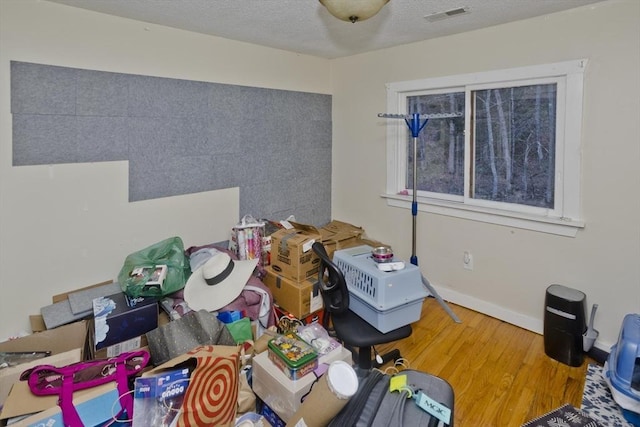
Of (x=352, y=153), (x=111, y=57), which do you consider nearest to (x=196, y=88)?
(x=111, y=57)

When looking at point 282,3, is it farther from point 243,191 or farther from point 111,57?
point 243,191

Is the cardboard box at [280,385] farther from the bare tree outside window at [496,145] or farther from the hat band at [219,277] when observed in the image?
the bare tree outside window at [496,145]

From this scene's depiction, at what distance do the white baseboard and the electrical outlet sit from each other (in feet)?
0.82

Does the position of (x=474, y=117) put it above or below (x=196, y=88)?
below

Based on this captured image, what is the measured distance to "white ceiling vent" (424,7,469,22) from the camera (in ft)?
7.87

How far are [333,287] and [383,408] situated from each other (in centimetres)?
74

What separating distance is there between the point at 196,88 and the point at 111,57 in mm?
600

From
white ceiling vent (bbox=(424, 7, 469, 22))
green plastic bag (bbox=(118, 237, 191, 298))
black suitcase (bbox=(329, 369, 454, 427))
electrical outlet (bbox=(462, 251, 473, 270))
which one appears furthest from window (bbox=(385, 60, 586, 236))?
green plastic bag (bbox=(118, 237, 191, 298))

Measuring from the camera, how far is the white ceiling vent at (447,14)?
7.87 feet

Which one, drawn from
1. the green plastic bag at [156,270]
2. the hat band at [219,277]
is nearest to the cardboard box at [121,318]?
the green plastic bag at [156,270]

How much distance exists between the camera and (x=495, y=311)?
2980mm

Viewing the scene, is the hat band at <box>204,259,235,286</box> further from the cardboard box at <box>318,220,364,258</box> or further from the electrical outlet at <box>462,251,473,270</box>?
the electrical outlet at <box>462,251,473,270</box>

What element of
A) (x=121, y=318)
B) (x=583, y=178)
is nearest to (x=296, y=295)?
(x=121, y=318)

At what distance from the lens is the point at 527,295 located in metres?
2.79
